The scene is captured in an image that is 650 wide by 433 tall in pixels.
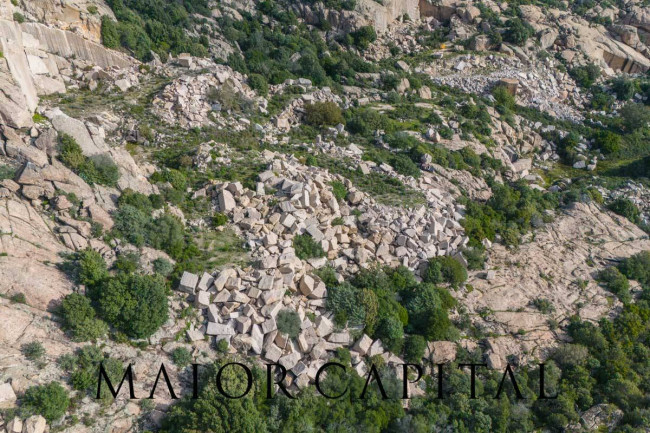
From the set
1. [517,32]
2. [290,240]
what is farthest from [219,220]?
[517,32]

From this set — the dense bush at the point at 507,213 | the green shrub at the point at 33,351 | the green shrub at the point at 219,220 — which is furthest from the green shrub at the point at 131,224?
the dense bush at the point at 507,213

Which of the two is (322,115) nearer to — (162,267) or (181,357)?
(162,267)

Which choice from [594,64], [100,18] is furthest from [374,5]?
[100,18]

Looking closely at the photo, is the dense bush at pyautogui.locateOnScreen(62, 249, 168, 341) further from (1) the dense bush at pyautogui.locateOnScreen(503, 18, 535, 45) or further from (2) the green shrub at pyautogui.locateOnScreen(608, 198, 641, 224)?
(1) the dense bush at pyautogui.locateOnScreen(503, 18, 535, 45)

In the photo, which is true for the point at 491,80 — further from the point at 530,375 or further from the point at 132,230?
the point at 132,230

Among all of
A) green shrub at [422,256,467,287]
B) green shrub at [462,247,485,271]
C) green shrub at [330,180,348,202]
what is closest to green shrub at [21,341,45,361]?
green shrub at [330,180,348,202]

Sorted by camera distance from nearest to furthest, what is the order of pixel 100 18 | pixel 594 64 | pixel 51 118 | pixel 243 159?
pixel 51 118, pixel 243 159, pixel 100 18, pixel 594 64

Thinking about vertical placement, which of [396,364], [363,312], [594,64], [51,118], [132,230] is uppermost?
[594,64]
